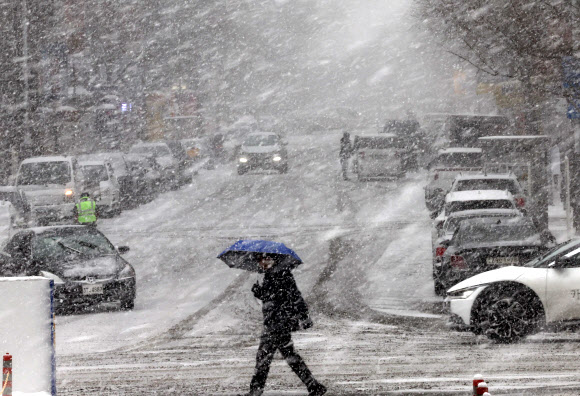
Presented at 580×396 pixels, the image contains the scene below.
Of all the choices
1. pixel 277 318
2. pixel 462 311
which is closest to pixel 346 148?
pixel 462 311

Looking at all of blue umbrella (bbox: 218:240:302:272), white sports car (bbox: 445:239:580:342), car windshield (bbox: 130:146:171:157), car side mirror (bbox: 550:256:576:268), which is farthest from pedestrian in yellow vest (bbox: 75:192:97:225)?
blue umbrella (bbox: 218:240:302:272)

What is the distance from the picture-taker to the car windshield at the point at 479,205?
733 inches

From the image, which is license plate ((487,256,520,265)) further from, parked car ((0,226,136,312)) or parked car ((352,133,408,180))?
parked car ((352,133,408,180))

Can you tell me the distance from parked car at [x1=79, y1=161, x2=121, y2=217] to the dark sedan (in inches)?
624

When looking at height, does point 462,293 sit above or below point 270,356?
below

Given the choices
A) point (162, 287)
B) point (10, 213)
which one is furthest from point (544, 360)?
point (10, 213)

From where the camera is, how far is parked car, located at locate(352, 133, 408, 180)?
34875 millimetres

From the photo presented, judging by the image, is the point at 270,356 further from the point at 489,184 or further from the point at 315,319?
the point at 489,184

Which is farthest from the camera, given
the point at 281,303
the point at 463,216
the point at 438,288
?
the point at 463,216

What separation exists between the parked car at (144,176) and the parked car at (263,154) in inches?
200

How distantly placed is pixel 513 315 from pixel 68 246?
7.65 meters

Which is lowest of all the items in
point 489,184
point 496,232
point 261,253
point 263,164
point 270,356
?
point 263,164

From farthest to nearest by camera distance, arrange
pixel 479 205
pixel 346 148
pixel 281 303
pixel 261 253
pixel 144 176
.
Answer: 1. pixel 346 148
2. pixel 144 176
3. pixel 479 205
4. pixel 261 253
5. pixel 281 303

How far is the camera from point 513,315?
11.6 meters
